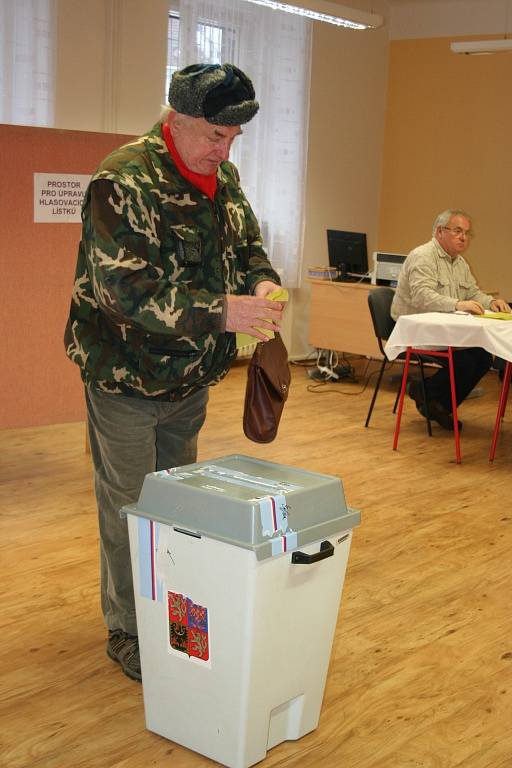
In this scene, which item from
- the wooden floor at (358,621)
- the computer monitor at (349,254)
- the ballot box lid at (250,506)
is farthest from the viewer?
the computer monitor at (349,254)

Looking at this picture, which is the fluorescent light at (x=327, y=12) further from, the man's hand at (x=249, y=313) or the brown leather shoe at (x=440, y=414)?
the man's hand at (x=249, y=313)

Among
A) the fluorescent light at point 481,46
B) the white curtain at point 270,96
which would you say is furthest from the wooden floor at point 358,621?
the fluorescent light at point 481,46

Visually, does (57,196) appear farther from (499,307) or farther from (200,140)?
(499,307)

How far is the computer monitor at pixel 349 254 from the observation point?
7211 mm

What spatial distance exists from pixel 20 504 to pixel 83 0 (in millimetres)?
3517

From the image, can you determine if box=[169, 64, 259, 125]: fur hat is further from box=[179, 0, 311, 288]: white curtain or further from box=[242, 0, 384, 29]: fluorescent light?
box=[179, 0, 311, 288]: white curtain

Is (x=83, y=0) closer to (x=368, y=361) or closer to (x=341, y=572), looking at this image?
(x=368, y=361)

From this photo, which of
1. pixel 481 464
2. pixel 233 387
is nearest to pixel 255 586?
pixel 481 464

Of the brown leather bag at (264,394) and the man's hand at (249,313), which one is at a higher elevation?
the man's hand at (249,313)

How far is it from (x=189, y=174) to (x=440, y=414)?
11.5ft

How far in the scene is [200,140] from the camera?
89.7 inches

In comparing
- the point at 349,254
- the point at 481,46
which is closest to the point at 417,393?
the point at 349,254

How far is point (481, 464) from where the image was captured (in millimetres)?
4949

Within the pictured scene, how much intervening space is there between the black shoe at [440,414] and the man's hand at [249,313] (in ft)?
11.4
